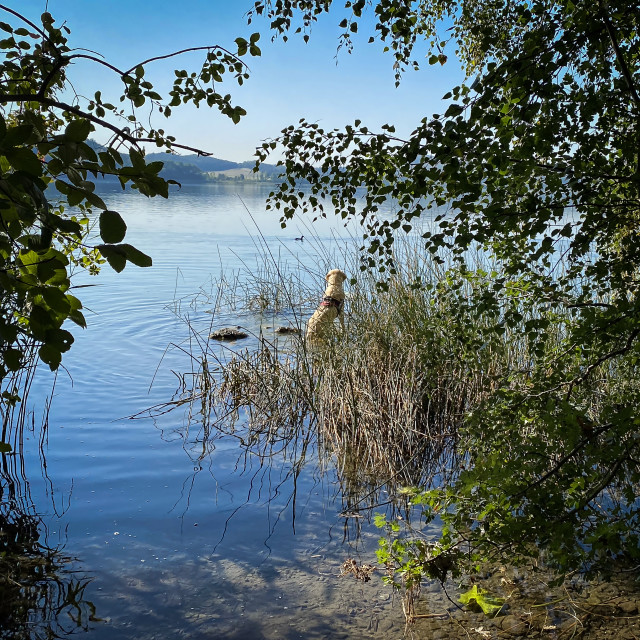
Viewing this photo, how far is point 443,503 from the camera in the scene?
8.95 feet

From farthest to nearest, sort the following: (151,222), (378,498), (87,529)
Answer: (151,222) < (378,498) < (87,529)

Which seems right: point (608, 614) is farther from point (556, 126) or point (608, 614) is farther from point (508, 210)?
point (556, 126)

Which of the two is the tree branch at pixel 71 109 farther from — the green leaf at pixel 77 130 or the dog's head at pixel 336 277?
the dog's head at pixel 336 277

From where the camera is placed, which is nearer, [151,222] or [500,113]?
[500,113]

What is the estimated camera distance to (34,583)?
11.3 ft

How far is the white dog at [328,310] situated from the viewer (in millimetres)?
6621

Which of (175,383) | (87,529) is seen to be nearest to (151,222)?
(175,383)

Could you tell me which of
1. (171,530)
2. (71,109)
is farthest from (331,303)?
(71,109)

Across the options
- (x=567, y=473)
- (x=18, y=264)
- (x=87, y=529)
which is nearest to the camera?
(x=18, y=264)

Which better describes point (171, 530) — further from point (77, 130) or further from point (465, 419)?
point (77, 130)

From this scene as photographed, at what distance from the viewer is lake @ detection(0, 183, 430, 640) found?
10.6ft

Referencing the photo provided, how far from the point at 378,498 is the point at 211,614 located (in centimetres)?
154

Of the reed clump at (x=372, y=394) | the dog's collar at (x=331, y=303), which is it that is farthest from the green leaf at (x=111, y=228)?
the dog's collar at (x=331, y=303)

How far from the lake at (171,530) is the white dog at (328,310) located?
1558 millimetres
